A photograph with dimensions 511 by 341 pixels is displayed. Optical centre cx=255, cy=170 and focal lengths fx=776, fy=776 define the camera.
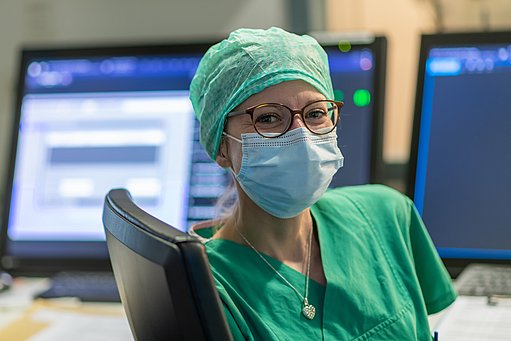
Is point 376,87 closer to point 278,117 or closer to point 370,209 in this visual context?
point 370,209

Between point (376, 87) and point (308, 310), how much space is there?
70 centimetres

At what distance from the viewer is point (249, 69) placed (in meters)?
1.08

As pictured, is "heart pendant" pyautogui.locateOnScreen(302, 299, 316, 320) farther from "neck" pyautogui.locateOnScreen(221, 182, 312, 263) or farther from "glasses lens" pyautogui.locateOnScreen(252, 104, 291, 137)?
"glasses lens" pyautogui.locateOnScreen(252, 104, 291, 137)

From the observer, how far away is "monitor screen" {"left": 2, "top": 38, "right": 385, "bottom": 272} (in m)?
1.73

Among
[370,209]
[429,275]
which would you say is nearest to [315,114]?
[370,209]

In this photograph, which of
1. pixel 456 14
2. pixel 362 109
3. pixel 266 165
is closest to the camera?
pixel 266 165

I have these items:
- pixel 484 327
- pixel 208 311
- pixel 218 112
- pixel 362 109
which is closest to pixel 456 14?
pixel 362 109

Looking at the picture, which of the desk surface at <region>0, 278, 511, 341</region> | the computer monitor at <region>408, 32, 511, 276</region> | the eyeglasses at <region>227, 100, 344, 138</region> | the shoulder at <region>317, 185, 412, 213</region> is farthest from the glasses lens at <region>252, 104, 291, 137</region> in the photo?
the computer monitor at <region>408, 32, 511, 276</region>

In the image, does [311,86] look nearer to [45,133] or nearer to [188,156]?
[188,156]

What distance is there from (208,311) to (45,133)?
1.16 meters

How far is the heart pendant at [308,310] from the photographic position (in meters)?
1.09

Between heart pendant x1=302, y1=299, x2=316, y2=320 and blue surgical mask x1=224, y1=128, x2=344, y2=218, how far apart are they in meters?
0.13

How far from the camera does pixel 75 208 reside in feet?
5.75

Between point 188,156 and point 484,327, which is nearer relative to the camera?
point 484,327
